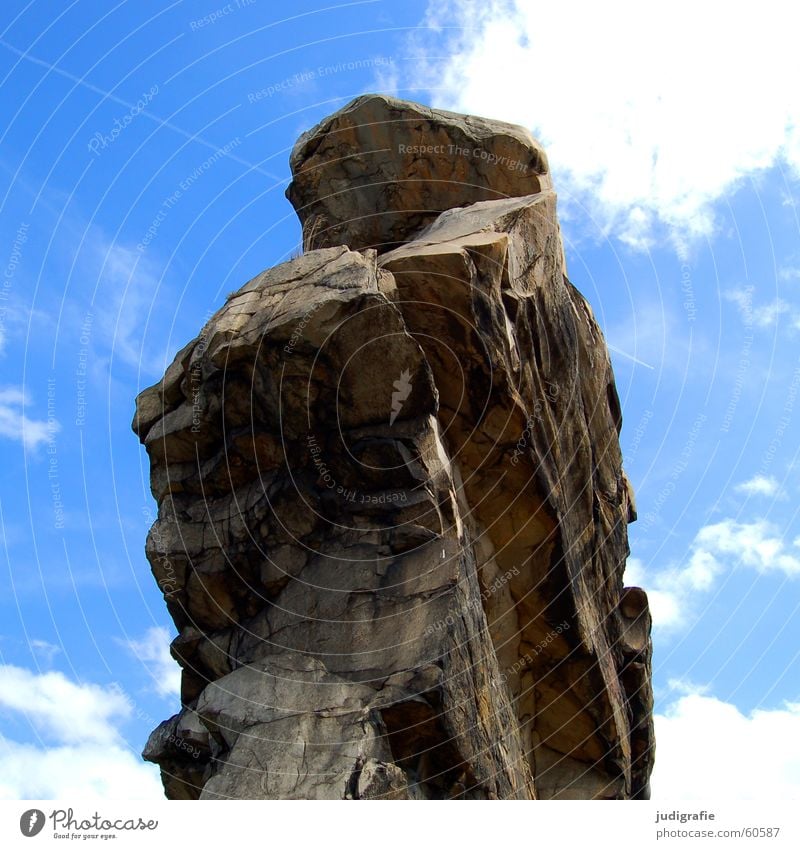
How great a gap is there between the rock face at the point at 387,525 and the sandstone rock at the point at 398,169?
6.59 feet

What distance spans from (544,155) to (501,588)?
11514mm

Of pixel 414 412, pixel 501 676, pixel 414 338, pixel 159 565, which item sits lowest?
pixel 501 676

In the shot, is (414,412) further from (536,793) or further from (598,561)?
(536,793)

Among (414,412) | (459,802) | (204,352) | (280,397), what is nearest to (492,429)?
(414,412)

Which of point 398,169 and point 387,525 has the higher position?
point 398,169

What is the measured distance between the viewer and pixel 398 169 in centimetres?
2706

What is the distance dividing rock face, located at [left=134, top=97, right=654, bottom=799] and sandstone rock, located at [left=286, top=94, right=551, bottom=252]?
2.01m

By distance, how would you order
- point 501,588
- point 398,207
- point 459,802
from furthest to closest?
1. point 398,207
2. point 501,588
3. point 459,802

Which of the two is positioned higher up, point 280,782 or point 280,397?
point 280,397

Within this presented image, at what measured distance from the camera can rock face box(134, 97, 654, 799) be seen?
711 inches

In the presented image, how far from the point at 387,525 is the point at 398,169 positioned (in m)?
11.4

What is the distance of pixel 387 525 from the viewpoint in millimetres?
19469

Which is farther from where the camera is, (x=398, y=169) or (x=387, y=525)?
(x=398, y=169)

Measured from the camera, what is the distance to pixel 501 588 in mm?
23031
